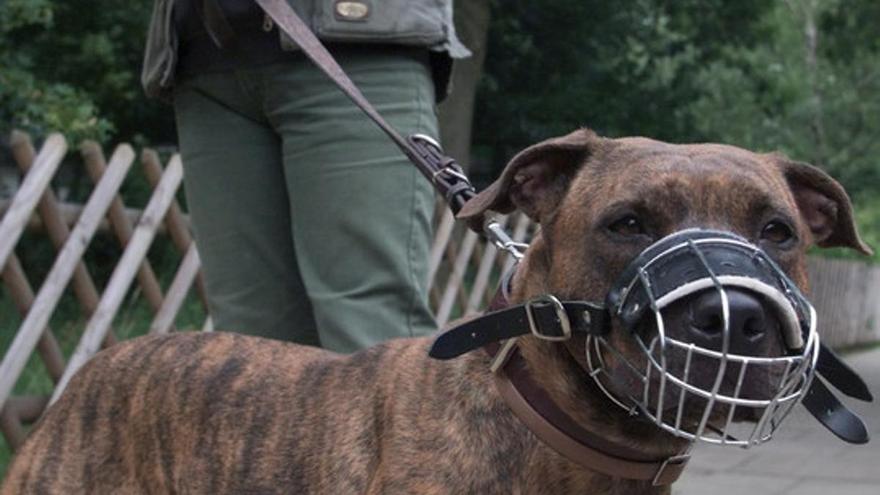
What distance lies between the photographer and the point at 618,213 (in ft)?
8.41

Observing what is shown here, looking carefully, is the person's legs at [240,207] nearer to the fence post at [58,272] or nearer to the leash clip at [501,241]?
the leash clip at [501,241]

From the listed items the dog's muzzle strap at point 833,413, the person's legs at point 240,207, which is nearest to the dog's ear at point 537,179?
the dog's muzzle strap at point 833,413

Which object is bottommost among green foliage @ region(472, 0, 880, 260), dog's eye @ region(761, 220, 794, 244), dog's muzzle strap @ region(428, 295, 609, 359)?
green foliage @ region(472, 0, 880, 260)

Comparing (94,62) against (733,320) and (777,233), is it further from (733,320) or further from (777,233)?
(733,320)

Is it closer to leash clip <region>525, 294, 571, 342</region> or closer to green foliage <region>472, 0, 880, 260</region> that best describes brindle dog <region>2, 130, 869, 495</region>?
leash clip <region>525, 294, 571, 342</region>

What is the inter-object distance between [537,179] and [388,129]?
56 centimetres

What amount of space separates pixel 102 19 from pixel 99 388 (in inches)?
396

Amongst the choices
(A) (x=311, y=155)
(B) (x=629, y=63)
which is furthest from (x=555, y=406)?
(B) (x=629, y=63)

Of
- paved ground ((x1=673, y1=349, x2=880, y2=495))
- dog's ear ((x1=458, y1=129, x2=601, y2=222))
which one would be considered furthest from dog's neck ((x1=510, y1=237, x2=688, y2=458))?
paved ground ((x1=673, y1=349, x2=880, y2=495))

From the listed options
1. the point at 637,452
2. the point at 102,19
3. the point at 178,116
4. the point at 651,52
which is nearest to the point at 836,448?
the point at 178,116

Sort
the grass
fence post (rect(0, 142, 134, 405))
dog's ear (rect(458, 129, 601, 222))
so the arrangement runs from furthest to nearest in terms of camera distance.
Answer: the grass, fence post (rect(0, 142, 134, 405)), dog's ear (rect(458, 129, 601, 222))

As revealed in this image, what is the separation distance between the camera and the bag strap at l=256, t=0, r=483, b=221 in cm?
330

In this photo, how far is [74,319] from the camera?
25.8 feet

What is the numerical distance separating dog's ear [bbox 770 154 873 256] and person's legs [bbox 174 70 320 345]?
1.34 metres
